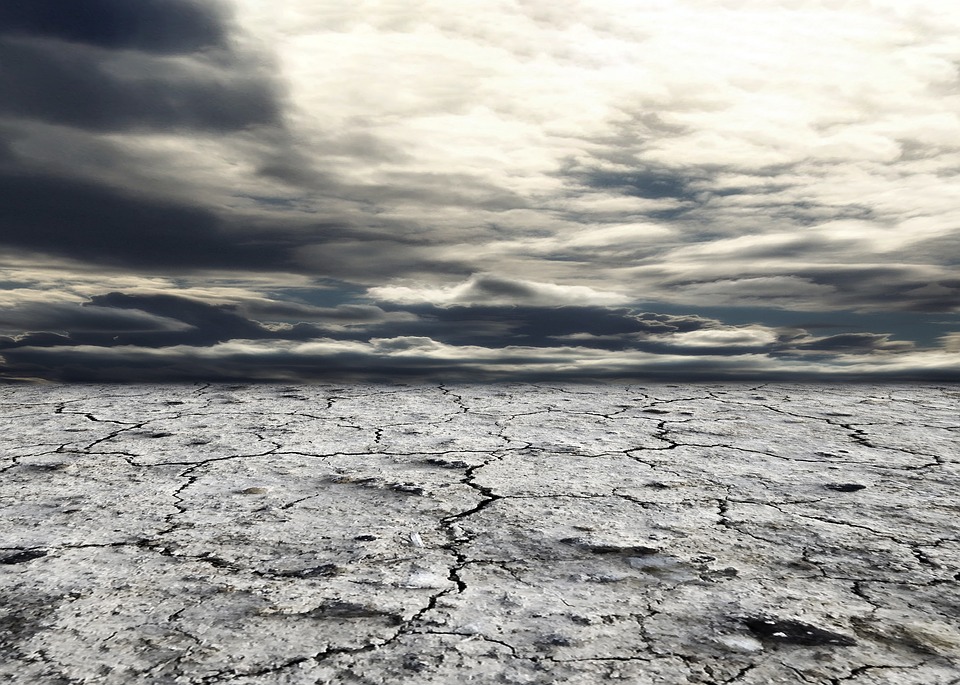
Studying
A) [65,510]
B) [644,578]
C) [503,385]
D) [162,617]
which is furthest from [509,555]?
[503,385]

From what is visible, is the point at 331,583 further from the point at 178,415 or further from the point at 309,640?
the point at 178,415

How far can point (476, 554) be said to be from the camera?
154 centimetres

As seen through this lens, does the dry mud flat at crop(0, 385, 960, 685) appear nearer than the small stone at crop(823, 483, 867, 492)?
Yes

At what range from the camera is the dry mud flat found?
3.71ft

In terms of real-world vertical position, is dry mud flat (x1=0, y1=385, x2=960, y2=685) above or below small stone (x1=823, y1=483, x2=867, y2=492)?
below

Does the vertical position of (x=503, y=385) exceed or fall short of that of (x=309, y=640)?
it exceeds it

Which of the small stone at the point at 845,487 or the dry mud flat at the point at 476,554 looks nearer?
the dry mud flat at the point at 476,554

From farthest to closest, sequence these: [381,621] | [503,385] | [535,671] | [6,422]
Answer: [503,385], [6,422], [381,621], [535,671]

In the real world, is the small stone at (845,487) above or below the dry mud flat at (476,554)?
above

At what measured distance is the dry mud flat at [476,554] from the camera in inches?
44.5

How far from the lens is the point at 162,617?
1.26 meters

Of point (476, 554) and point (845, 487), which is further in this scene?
point (845, 487)

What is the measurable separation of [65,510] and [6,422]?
159cm

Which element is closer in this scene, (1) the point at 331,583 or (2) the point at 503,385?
(1) the point at 331,583
